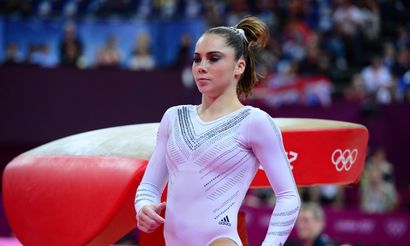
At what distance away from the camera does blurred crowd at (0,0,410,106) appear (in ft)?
35.1

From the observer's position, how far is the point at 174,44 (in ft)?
37.0

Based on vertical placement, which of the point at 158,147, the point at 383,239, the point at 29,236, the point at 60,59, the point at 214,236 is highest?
the point at 158,147

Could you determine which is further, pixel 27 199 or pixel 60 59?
pixel 60 59

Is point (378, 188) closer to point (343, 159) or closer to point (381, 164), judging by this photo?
point (381, 164)

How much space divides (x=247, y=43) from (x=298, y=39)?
9.46 m

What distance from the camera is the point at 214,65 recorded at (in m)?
3.03

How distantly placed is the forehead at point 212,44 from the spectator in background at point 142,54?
7756 mm

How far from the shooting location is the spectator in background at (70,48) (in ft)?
34.9

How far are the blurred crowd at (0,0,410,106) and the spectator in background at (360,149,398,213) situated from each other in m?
0.84

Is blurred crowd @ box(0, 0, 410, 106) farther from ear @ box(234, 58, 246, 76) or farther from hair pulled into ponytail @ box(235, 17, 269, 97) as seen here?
ear @ box(234, 58, 246, 76)

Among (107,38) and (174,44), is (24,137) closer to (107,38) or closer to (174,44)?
(107,38)

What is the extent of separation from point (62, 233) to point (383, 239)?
18.5ft

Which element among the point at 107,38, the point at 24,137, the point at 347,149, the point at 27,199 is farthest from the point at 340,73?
the point at 27,199

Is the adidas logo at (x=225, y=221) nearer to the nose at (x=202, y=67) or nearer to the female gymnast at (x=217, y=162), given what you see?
the female gymnast at (x=217, y=162)
